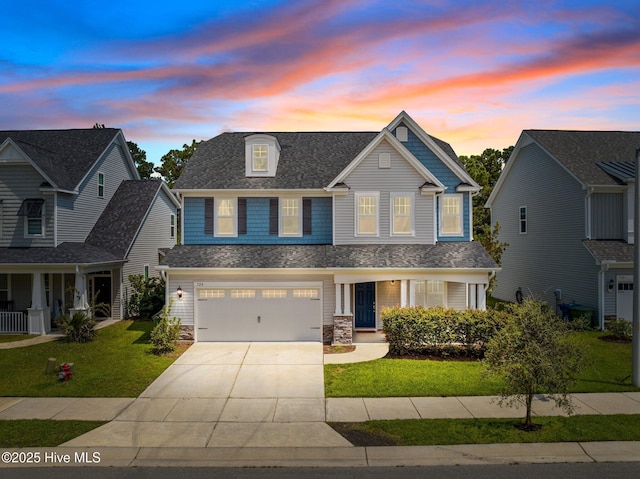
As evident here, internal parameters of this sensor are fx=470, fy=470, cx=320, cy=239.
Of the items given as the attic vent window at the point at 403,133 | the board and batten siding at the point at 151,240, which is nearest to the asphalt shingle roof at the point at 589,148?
the attic vent window at the point at 403,133

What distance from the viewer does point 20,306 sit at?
23891mm

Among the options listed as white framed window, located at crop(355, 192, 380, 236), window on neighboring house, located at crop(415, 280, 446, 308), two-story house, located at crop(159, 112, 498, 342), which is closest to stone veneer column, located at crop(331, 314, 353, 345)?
two-story house, located at crop(159, 112, 498, 342)

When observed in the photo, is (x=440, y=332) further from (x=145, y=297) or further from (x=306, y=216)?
(x=145, y=297)

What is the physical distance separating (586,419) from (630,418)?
1.09 metres

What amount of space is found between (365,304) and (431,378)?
275 inches

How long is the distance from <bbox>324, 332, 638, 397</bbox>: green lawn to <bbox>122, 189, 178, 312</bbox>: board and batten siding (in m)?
14.1

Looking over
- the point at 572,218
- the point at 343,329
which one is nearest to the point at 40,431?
the point at 343,329

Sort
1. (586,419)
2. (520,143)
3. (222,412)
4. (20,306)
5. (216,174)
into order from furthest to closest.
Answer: (520,143) → (20,306) → (216,174) → (222,412) → (586,419)

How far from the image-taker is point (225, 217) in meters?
21.5

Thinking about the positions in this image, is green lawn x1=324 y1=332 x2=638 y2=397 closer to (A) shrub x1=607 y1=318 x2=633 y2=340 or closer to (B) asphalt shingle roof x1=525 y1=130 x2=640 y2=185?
(A) shrub x1=607 y1=318 x2=633 y2=340

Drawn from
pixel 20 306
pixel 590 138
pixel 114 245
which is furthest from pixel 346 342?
pixel 590 138

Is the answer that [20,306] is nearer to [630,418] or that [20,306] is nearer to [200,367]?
[200,367]

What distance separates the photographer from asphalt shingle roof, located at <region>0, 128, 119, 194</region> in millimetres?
22656

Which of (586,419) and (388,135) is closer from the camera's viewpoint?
(586,419)
